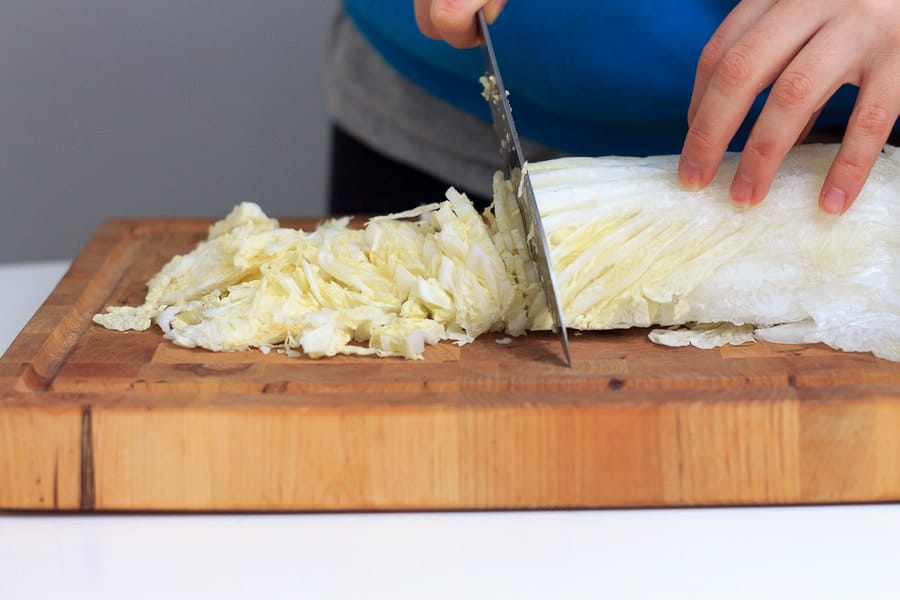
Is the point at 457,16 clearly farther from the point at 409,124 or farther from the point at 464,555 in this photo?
the point at 464,555

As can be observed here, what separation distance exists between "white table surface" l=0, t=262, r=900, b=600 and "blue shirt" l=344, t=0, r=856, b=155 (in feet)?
3.50

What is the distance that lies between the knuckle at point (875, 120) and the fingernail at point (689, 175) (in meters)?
0.30

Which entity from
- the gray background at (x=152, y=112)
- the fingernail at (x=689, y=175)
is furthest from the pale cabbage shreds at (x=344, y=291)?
the gray background at (x=152, y=112)

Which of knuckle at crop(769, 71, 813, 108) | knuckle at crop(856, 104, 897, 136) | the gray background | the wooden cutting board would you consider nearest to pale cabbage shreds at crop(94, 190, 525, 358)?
the wooden cutting board

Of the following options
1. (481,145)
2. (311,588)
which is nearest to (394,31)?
(481,145)

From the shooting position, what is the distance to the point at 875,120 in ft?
6.44

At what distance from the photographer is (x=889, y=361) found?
6.28 feet

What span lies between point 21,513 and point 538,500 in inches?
33.1

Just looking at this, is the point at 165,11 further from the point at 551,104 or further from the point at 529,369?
the point at 529,369

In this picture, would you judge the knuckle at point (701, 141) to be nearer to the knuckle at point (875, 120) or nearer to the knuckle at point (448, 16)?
the knuckle at point (875, 120)

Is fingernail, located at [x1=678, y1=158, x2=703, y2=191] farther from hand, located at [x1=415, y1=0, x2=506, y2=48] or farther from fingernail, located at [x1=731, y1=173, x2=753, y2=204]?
hand, located at [x1=415, y1=0, x2=506, y2=48]

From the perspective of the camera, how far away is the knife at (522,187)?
1934mm

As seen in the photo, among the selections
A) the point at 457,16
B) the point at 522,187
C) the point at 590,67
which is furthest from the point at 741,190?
the point at 457,16

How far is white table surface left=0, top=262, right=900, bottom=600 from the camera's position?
157 cm
